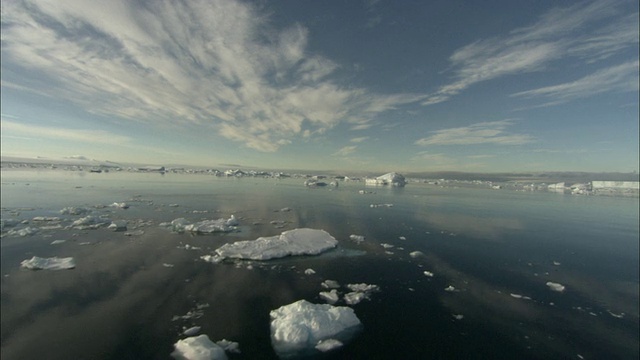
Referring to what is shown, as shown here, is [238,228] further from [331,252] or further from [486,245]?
[486,245]

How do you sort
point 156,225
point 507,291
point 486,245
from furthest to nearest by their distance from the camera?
point 156,225, point 486,245, point 507,291

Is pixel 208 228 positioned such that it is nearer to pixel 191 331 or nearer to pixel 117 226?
pixel 117 226

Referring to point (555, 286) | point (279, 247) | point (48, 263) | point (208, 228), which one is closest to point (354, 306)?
point (279, 247)

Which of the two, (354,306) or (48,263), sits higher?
(48,263)

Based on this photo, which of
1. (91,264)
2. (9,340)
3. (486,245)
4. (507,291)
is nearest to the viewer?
(9,340)

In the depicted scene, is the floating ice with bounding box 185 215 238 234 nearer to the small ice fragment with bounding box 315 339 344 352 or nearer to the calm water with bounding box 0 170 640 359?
the calm water with bounding box 0 170 640 359

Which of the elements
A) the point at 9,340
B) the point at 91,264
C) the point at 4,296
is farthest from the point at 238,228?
the point at 9,340

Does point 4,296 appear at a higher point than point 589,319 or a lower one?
higher

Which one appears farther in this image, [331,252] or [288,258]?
[331,252]
